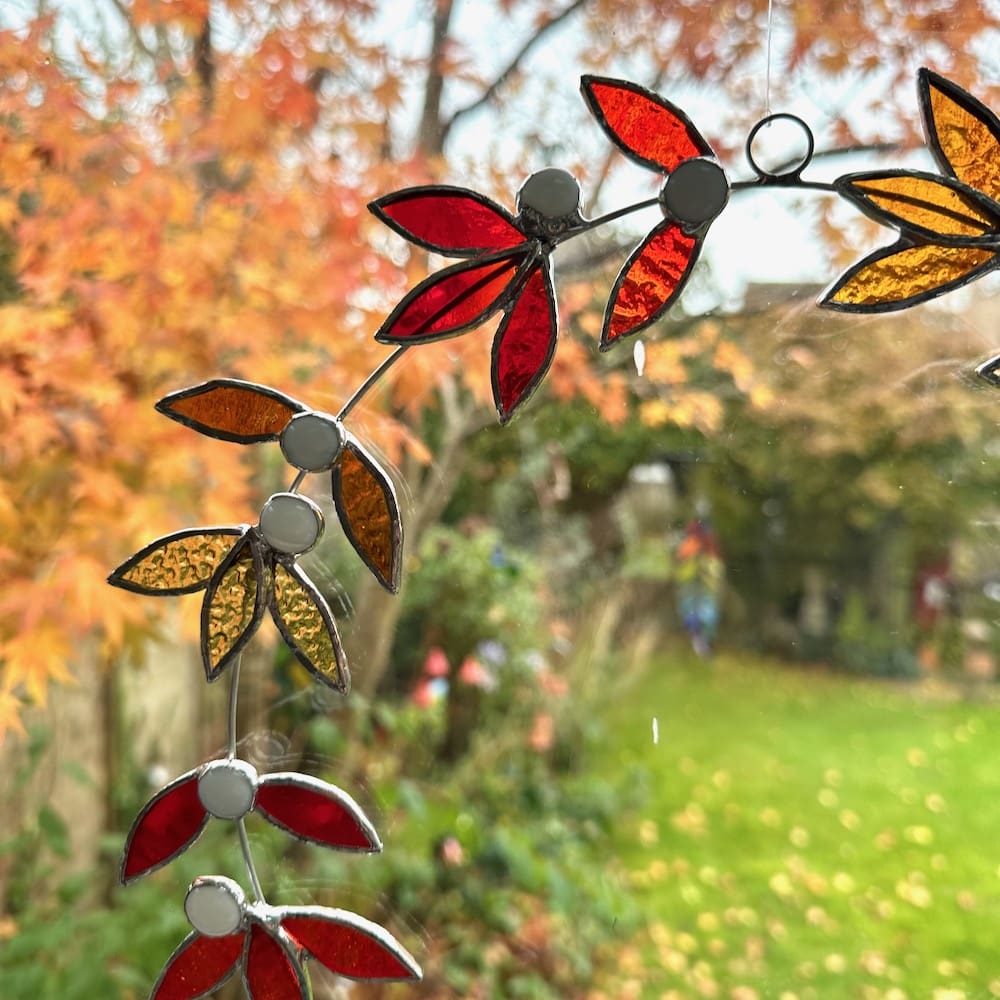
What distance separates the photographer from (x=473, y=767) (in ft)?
4.62

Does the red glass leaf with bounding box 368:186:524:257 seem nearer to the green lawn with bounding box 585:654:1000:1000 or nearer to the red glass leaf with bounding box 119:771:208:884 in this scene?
the red glass leaf with bounding box 119:771:208:884

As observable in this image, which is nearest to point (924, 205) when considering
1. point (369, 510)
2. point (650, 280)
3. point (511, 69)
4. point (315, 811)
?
point (650, 280)

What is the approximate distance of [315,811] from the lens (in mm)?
376

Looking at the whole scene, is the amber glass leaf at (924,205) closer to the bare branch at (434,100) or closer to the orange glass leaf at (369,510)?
the orange glass leaf at (369,510)

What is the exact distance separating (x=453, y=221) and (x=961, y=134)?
0.21 m

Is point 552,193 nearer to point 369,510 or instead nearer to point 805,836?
point 369,510

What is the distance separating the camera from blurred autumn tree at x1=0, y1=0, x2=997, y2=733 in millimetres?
722

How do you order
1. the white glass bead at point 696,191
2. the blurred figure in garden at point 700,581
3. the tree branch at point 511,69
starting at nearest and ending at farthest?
the white glass bead at point 696,191
the tree branch at point 511,69
the blurred figure in garden at point 700,581

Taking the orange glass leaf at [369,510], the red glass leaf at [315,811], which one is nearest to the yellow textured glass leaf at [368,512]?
the orange glass leaf at [369,510]

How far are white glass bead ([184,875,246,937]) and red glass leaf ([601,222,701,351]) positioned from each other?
30 centimetres

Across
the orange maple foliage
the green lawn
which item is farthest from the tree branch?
the green lawn

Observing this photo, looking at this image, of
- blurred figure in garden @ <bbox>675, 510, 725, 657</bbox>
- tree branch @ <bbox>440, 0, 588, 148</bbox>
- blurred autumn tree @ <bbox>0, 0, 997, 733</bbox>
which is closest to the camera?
blurred autumn tree @ <bbox>0, 0, 997, 733</bbox>

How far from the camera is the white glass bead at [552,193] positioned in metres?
0.32

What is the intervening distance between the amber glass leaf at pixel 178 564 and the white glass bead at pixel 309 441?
2.3 inches
